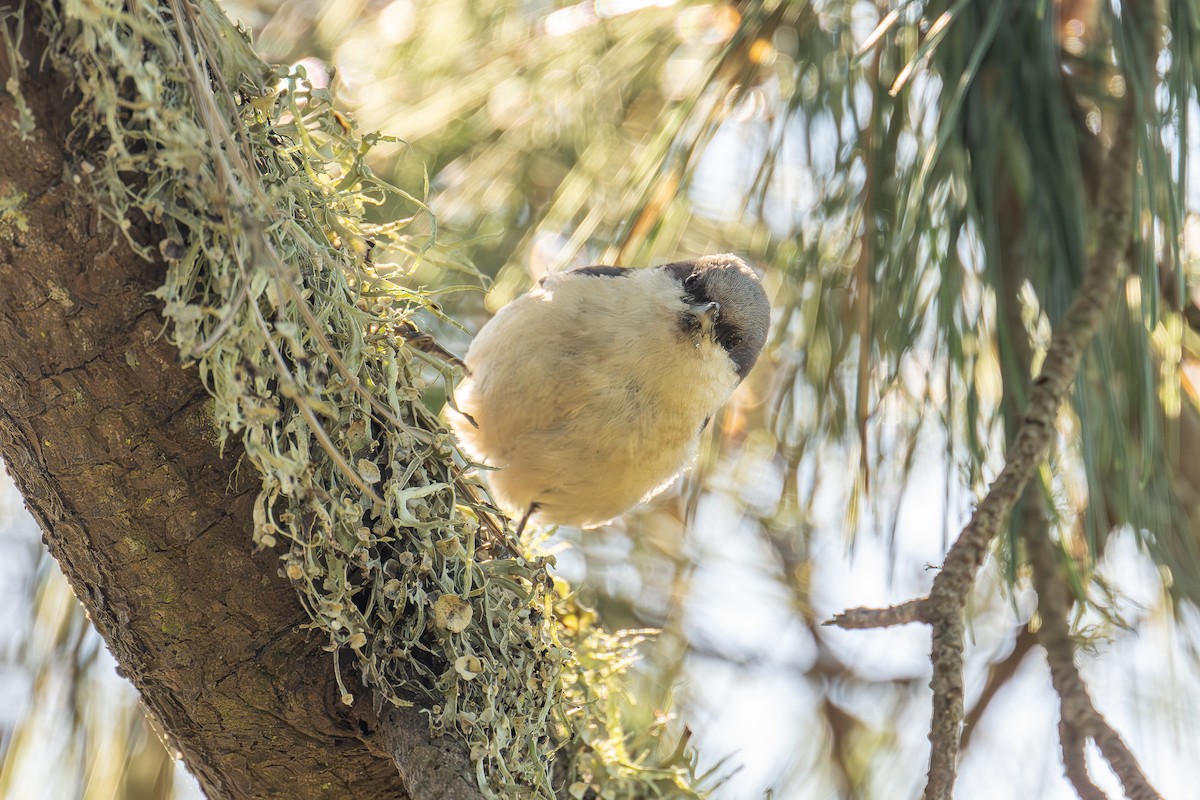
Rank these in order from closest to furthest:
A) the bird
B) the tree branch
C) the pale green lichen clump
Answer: the pale green lichen clump
the tree branch
the bird

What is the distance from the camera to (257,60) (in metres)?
0.98

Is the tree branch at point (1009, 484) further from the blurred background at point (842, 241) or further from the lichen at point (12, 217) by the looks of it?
the lichen at point (12, 217)

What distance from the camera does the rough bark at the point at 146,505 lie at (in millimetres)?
869

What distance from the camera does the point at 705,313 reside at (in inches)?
65.4

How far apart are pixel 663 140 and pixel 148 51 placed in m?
0.76

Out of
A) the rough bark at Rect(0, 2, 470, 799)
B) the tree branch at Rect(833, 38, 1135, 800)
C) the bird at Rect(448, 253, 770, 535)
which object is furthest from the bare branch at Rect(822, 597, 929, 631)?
the bird at Rect(448, 253, 770, 535)

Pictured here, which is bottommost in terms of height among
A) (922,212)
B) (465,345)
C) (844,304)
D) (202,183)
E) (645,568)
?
(645,568)

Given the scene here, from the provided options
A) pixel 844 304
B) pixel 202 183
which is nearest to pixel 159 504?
pixel 202 183

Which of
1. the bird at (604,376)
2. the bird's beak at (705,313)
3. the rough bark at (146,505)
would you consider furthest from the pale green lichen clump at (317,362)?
the bird's beak at (705,313)

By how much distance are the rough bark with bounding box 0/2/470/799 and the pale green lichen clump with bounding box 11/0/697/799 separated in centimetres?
3

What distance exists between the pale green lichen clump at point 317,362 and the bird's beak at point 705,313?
544mm

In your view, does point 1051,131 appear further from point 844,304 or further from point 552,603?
point 552,603

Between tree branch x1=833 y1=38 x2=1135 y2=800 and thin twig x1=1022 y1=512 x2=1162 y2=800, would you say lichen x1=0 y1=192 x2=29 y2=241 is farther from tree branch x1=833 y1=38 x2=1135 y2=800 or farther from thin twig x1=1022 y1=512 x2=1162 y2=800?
thin twig x1=1022 y1=512 x2=1162 y2=800

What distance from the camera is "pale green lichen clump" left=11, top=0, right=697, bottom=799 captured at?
843 mm
